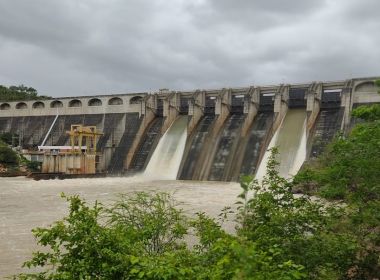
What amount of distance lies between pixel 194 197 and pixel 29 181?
11.9 meters

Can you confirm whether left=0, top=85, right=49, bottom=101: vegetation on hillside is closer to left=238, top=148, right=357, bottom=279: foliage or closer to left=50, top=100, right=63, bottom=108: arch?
left=50, top=100, right=63, bottom=108: arch

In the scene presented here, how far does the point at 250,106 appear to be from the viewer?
26.8 m

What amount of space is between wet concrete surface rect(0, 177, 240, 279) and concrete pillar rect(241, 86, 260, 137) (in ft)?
15.2

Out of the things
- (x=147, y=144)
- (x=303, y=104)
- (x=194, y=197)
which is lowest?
(x=194, y=197)

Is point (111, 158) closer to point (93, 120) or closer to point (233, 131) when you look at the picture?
point (93, 120)

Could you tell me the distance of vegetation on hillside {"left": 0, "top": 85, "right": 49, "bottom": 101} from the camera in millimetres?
52781

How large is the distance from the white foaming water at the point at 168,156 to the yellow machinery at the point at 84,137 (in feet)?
15.7

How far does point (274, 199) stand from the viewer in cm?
463

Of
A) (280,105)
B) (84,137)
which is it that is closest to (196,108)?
(280,105)

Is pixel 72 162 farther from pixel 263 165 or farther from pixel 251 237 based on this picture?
pixel 251 237

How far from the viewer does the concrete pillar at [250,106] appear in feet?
86.2

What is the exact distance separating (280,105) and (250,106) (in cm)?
191

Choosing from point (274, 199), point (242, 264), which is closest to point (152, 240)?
point (274, 199)

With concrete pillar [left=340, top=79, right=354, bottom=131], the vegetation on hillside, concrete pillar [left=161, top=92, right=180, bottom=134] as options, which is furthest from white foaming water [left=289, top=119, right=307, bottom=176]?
→ the vegetation on hillside
